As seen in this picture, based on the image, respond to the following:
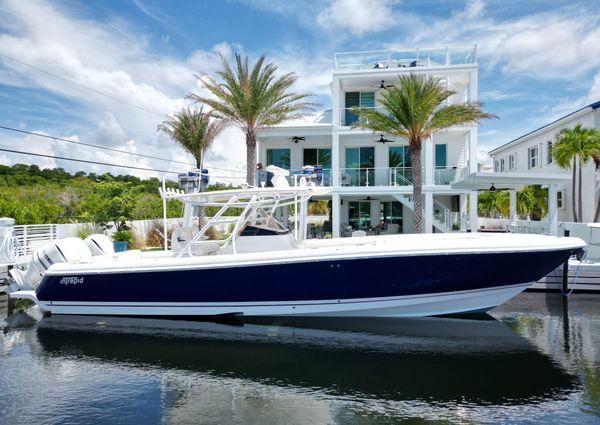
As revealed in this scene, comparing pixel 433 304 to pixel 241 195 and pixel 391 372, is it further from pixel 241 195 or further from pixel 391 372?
pixel 241 195

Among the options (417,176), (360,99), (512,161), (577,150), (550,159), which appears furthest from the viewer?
(512,161)

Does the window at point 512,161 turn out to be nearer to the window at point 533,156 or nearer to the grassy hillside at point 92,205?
the window at point 533,156

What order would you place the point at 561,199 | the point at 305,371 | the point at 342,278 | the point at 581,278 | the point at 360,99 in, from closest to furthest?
the point at 305,371 → the point at 342,278 → the point at 581,278 → the point at 561,199 → the point at 360,99

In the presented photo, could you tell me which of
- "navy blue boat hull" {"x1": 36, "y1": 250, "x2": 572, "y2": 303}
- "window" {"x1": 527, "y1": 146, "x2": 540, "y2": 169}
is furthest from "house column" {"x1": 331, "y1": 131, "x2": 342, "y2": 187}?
"window" {"x1": 527, "y1": 146, "x2": 540, "y2": 169}

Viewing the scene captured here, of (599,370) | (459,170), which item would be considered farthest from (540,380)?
(459,170)

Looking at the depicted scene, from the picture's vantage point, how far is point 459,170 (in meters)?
18.8

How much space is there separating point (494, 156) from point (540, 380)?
2955cm

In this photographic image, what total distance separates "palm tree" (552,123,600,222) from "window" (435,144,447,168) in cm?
469

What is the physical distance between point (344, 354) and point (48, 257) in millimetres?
6189

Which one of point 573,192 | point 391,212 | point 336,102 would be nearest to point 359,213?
point 391,212

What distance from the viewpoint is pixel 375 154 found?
71.1ft

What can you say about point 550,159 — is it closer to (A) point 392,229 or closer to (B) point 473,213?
(B) point 473,213

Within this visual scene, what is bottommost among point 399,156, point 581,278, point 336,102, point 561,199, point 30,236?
point 581,278

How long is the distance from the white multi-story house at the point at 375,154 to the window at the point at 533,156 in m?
5.93
